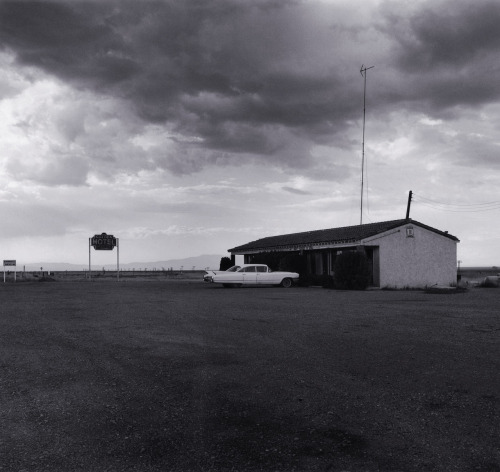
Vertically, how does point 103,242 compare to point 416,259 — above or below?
above

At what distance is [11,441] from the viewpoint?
448 centimetres

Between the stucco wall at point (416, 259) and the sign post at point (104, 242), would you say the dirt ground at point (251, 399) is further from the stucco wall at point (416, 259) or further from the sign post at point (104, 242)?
the sign post at point (104, 242)

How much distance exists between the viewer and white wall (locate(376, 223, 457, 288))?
30.5 meters

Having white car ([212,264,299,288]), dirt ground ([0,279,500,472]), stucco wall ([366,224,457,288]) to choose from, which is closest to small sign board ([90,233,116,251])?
white car ([212,264,299,288])

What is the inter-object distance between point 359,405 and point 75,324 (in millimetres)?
8207

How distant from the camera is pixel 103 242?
4747 centimetres

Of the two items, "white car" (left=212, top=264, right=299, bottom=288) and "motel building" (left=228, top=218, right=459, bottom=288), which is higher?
"motel building" (left=228, top=218, right=459, bottom=288)

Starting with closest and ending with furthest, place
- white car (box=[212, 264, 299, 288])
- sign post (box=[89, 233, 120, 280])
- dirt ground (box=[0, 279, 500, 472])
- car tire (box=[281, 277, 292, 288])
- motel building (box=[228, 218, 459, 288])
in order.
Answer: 1. dirt ground (box=[0, 279, 500, 472])
2. motel building (box=[228, 218, 459, 288])
3. white car (box=[212, 264, 299, 288])
4. car tire (box=[281, 277, 292, 288])
5. sign post (box=[89, 233, 120, 280])

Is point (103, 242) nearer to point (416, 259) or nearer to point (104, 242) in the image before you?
point (104, 242)

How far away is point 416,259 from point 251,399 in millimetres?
27456

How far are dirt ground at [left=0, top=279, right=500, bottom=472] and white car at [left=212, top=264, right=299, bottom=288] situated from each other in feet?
66.0

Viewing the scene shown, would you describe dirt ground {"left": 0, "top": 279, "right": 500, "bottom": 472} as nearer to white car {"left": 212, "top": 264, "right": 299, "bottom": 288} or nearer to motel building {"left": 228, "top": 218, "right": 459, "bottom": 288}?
motel building {"left": 228, "top": 218, "right": 459, "bottom": 288}

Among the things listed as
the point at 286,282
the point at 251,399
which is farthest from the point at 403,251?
the point at 251,399

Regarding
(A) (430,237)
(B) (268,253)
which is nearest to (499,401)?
(A) (430,237)
